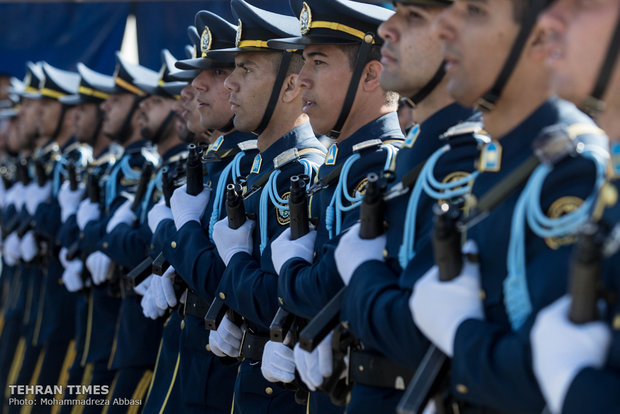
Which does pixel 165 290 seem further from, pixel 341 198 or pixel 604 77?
pixel 604 77

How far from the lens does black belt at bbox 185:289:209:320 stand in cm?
446

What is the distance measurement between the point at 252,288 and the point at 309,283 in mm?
562

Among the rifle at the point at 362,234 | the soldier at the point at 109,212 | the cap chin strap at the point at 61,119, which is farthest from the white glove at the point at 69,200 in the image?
the rifle at the point at 362,234

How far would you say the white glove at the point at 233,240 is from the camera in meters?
3.90

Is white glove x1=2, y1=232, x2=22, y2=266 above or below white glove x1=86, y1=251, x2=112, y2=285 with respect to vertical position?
below

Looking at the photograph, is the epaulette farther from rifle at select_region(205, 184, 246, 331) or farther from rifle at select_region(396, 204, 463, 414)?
rifle at select_region(205, 184, 246, 331)

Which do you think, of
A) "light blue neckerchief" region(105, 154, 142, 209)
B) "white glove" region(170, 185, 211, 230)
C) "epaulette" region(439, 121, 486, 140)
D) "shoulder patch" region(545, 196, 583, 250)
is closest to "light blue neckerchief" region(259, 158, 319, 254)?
"white glove" region(170, 185, 211, 230)

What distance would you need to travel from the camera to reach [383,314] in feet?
8.19

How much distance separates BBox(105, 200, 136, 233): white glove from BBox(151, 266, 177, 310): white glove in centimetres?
103

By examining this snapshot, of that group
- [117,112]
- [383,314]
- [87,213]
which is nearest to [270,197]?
[383,314]

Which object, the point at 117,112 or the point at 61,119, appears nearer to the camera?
the point at 117,112

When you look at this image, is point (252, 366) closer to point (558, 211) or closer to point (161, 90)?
point (558, 211)

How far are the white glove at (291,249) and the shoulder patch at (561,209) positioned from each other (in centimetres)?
139

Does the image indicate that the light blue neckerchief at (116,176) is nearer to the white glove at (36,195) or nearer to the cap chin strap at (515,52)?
the white glove at (36,195)
